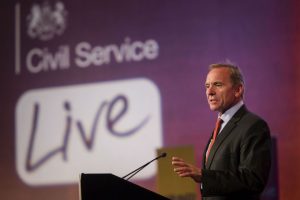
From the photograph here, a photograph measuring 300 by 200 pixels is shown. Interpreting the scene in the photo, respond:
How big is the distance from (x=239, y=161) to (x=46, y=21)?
9.25 ft

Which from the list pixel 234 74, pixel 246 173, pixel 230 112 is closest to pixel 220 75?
pixel 234 74

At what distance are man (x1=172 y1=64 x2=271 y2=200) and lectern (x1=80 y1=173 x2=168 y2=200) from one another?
17 cm

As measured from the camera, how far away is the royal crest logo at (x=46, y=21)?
491 cm

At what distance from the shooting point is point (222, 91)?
2.70 m

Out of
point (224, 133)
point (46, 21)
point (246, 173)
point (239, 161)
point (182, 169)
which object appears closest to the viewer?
point (182, 169)

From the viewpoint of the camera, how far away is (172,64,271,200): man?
7.95ft

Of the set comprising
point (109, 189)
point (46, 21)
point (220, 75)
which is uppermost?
point (46, 21)

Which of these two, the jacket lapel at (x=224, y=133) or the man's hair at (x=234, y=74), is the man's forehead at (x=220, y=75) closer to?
the man's hair at (x=234, y=74)

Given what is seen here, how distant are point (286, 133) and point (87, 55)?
1633 mm

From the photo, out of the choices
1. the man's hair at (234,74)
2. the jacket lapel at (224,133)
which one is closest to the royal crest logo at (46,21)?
the man's hair at (234,74)

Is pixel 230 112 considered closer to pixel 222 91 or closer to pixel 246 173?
pixel 222 91

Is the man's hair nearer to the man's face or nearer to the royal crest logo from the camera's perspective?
the man's face

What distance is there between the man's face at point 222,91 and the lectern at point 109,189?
54cm

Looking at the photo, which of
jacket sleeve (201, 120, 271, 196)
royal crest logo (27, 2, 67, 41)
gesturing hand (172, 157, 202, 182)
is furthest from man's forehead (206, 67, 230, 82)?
royal crest logo (27, 2, 67, 41)
